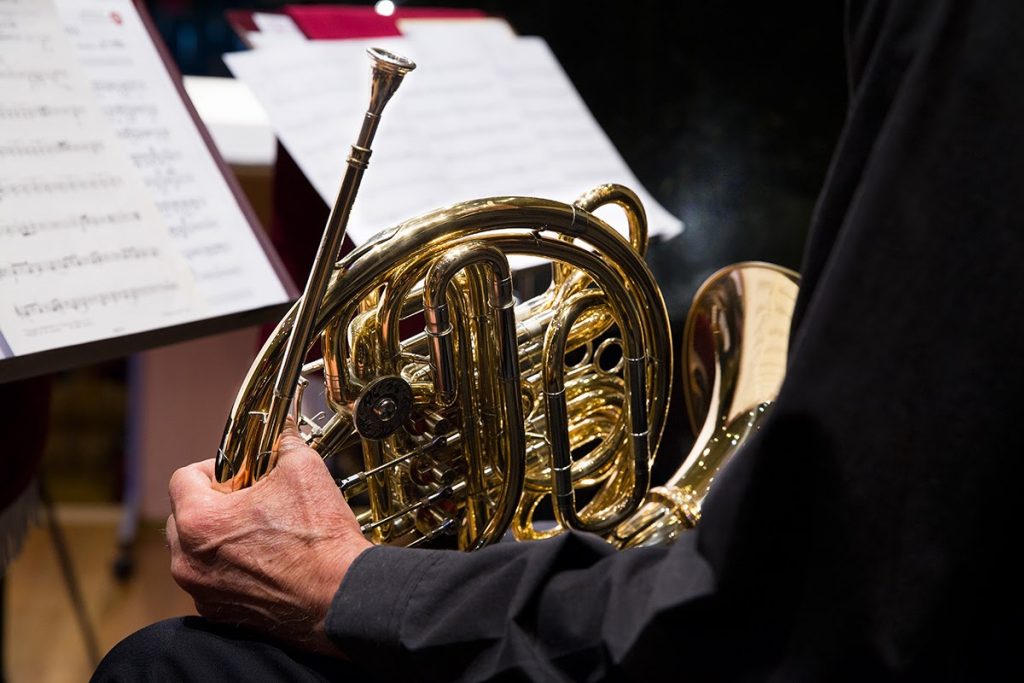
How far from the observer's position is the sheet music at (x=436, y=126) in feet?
3.71

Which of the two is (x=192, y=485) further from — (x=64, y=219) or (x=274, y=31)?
(x=274, y=31)

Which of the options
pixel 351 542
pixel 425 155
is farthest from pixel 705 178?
pixel 351 542

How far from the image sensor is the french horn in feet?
2.04

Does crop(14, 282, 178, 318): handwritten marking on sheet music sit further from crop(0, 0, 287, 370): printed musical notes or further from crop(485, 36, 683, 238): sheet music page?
crop(485, 36, 683, 238): sheet music page

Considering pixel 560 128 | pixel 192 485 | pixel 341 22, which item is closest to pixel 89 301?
pixel 192 485

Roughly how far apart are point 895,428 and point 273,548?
36cm

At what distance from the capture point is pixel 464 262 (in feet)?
2.17

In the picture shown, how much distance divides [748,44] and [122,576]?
1.53 m

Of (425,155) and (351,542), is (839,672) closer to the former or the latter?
(351,542)

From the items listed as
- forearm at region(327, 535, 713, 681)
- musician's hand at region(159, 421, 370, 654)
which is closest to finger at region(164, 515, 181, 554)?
musician's hand at region(159, 421, 370, 654)

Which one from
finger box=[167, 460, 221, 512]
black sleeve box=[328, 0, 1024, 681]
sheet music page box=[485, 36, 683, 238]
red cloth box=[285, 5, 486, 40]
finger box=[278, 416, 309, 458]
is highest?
black sleeve box=[328, 0, 1024, 681]

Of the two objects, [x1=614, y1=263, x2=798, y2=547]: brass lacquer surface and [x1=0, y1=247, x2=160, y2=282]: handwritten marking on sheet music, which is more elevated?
[x1=0, y1=247, x2=160, y2=282]: handwritten marking on sheet music

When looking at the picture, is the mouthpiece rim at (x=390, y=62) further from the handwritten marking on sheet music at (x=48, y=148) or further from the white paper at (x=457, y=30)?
the white paper at (x=457, y=30)

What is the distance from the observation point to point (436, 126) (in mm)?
1258
